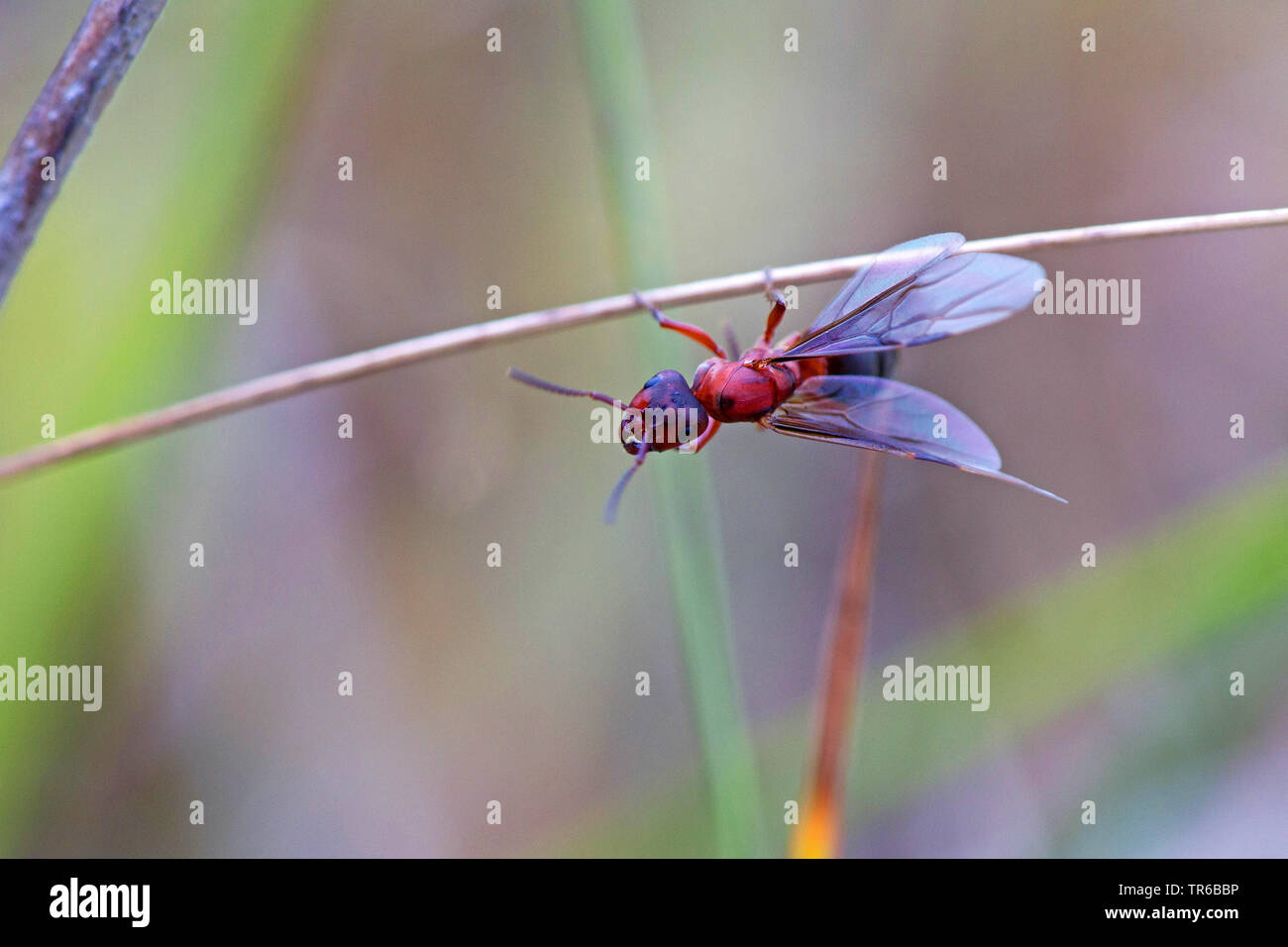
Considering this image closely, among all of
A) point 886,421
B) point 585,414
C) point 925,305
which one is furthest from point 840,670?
point 585,414

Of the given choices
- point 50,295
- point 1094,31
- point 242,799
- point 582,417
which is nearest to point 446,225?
point 582,417

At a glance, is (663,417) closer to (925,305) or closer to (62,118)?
(925,305)

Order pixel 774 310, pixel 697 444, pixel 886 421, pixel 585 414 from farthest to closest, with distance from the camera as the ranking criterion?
1. pixel 585 414
2. pixel 774 310
3. pixel 697 444
4. pixel 886 421

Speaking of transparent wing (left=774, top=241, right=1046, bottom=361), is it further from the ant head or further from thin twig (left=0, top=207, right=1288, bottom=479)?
the ant head

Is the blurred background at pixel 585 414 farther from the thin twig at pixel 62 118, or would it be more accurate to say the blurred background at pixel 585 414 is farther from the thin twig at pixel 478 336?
the thin twig at pixel 62 118
